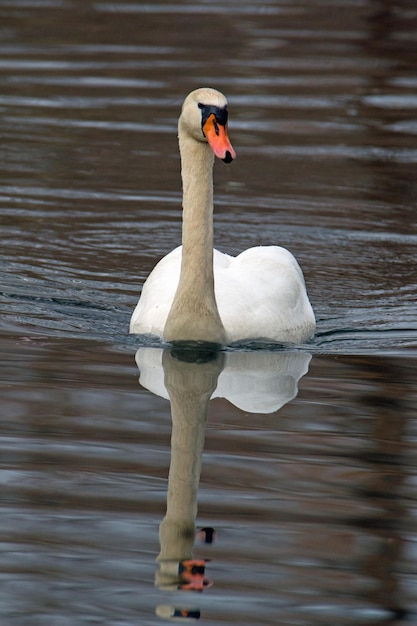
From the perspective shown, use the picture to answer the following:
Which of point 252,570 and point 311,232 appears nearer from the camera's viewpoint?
point 252,570

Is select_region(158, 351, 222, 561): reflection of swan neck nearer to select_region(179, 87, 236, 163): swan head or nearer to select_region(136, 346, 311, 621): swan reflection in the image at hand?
select_region(136, 346, 311, 621): swan reflection

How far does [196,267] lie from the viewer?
8.73 metres

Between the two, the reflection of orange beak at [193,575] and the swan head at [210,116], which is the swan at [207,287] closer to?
the swan head at [210,116]

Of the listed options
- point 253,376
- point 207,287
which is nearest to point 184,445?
point 253,376

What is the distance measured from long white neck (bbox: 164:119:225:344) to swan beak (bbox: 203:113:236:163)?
398mm

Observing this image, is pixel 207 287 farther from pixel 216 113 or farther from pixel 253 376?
pixel 216 113

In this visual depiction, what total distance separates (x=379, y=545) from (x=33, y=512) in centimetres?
143

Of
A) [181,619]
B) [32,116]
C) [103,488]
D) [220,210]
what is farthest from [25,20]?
[181,619]

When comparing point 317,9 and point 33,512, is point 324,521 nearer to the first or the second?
point 33,512

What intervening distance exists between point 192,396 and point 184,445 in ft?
3.46

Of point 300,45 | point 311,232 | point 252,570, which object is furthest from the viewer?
point 300,45

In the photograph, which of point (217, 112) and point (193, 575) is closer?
point (193, 575)

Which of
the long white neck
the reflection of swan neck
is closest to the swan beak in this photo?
the long white neck

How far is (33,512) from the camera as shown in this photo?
6.19 meters
